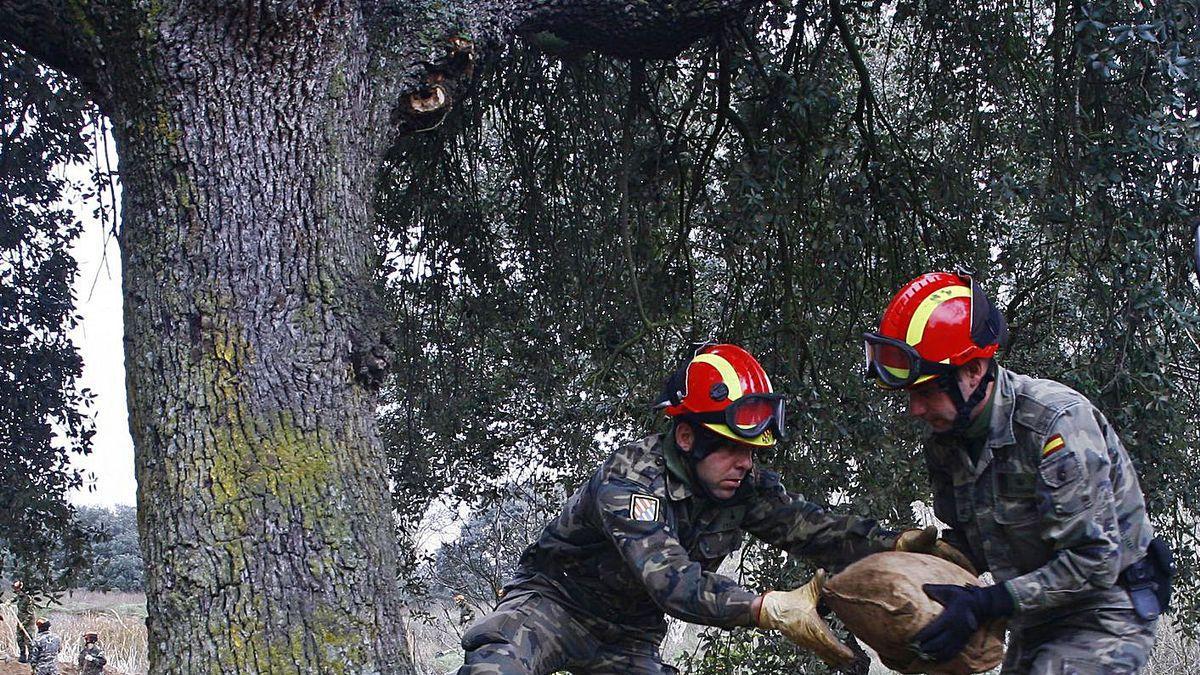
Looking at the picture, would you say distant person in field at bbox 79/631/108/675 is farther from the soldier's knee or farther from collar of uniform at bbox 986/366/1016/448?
collar of uniform at bbox 986/366/1016/448

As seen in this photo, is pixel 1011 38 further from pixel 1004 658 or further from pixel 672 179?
pixel 1004 658

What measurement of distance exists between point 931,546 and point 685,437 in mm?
1054

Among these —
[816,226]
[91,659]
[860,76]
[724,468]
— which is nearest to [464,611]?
[91,659]

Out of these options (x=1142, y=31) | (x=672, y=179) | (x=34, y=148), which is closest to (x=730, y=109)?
(x=672, y=179)

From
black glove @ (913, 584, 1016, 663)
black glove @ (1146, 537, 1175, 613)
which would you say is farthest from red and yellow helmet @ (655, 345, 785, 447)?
black glove @ (1146, 537, 1175, 613)

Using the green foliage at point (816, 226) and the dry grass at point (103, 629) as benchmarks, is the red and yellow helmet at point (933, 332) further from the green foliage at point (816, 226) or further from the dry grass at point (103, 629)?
the dry grass at point (103, 629)

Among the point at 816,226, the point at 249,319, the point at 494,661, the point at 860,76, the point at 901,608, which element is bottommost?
the point at 494,661

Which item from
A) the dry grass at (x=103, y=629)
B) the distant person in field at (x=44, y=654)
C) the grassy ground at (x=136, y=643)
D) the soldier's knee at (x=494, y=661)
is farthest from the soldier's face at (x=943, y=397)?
the distant person in field at (x=44, y=654)

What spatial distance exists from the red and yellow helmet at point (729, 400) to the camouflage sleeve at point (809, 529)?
0.39 meters

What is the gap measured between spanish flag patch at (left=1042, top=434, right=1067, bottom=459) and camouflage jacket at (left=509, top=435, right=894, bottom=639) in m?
0.96

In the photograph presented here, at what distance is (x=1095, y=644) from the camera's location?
367 cm

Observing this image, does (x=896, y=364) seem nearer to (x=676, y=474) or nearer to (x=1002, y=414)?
(x=1002, y=414)

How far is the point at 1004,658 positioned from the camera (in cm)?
402

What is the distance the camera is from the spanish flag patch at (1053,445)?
362 centimetres
